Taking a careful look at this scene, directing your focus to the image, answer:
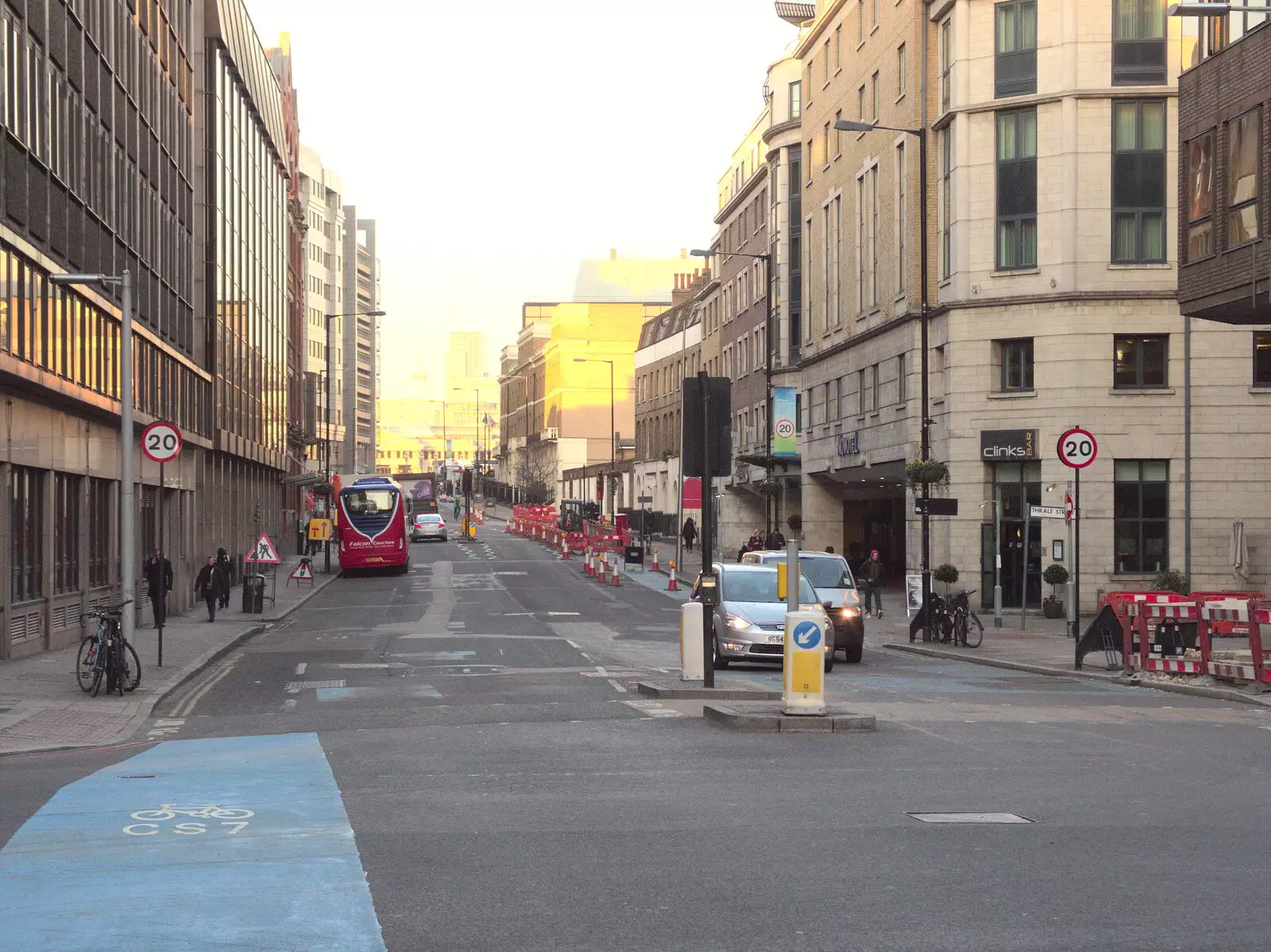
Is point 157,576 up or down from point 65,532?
down

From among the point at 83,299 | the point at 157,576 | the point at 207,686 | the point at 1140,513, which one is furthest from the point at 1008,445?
the point at 207,686

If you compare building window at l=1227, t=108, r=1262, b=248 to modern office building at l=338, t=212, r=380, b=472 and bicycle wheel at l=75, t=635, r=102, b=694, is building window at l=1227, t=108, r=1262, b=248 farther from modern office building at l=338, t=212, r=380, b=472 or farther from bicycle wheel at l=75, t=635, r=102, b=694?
modern office building at l=338, t=212, r=380, b=472

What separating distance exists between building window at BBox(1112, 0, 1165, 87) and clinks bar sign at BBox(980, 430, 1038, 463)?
875 cm

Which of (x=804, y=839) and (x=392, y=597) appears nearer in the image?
(x=804, y=839)

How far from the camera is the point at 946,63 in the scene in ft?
146

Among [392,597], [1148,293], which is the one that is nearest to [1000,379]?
[1148,293]

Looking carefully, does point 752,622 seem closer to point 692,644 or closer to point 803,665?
point 692,644

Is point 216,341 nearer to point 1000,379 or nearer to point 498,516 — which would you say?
point 1000,379

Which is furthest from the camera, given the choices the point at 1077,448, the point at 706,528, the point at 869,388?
the point at 869,388

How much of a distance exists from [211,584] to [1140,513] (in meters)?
22.1

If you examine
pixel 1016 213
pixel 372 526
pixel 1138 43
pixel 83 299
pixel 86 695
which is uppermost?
pixel 1138 43

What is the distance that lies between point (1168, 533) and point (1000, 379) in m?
5.51

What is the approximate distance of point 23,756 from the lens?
15750 millimetres

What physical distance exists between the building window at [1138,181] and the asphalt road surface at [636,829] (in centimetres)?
2245
